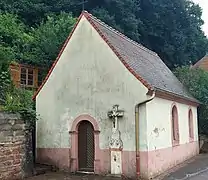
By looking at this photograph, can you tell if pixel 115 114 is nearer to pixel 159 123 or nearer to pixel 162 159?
pixel 159 123

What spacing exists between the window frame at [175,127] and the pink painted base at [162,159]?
37 centimetres

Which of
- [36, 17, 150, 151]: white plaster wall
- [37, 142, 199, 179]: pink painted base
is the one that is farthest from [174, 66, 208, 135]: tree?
[36, 17, 150, 151]: white plaster wall

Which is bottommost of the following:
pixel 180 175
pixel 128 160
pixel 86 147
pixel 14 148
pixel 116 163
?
pixel 180 175

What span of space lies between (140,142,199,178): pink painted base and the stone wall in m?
4.68

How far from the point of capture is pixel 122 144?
1498 centimetres

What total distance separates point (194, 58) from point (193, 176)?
29.2 m

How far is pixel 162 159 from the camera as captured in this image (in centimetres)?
1627

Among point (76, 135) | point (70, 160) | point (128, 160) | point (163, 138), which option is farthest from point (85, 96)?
point (163, 138)

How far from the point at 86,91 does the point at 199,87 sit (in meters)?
11.4

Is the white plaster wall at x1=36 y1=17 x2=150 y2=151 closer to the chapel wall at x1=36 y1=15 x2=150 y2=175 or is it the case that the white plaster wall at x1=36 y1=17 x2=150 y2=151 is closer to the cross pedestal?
the chapel wall at x1=36 y1=15 x2=150 y2=175

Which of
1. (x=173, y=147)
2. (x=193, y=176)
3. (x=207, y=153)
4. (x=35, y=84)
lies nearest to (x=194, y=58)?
(x=207, y=153)

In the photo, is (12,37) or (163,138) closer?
(163,138)

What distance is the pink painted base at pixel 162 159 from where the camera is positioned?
1441 centimetres

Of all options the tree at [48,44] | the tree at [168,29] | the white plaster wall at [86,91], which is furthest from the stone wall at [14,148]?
the tree at [168,29]
